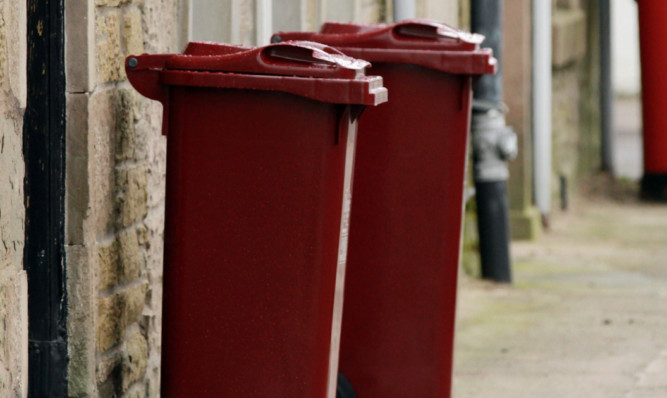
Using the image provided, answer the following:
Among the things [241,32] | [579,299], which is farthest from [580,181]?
[241,32]

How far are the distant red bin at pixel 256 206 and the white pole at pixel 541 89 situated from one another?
6.34 meters

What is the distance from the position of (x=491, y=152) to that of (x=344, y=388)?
347 cm

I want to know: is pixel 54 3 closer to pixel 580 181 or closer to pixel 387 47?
pixel 387 47

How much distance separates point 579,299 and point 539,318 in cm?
60

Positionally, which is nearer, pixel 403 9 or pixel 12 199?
pixel 12 199

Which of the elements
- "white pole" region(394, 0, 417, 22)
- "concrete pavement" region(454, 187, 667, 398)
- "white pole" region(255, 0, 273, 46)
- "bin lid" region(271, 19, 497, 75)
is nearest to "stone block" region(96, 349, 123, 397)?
"bin lid" region(271, 19, 497, 75)

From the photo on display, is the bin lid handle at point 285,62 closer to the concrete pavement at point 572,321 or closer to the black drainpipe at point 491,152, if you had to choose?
the concrete pavement at point 572,321

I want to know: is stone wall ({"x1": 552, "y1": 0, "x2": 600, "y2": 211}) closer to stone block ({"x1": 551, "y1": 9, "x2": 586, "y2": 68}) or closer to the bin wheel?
stone block ({"x1": 551, "y1": 9, "x2": 586, "y2": 68})

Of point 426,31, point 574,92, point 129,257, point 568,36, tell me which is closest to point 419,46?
point 426,31

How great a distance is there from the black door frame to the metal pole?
9.31m

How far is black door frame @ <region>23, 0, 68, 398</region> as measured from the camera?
11.1 feet

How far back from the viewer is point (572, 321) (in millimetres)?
6539

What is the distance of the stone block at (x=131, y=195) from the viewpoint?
3691 mm

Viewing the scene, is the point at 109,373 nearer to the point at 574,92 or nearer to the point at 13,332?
the point at 13,332
